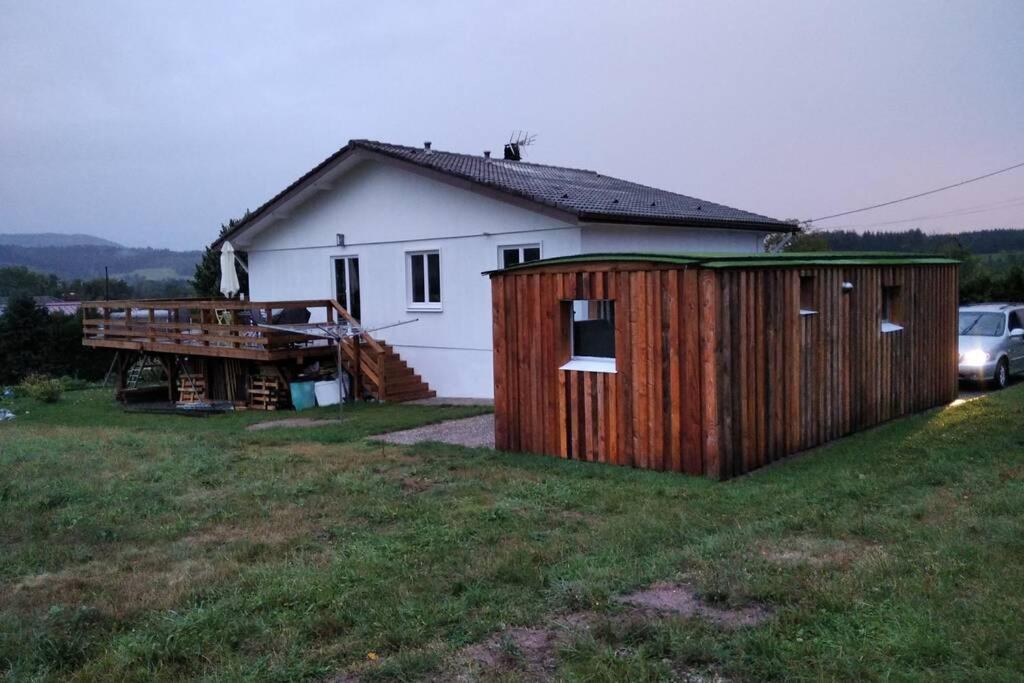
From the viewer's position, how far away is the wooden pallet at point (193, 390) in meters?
22.7

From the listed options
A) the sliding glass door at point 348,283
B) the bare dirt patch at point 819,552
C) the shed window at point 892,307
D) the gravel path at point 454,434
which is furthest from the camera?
the sliding glass door at point 348,283

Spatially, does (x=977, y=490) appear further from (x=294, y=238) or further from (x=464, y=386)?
(x=294, y=238)

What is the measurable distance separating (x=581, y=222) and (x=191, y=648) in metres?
12.1

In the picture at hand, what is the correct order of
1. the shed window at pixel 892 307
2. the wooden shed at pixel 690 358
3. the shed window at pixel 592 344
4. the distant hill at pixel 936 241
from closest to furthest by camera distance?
the wooden shed at pixel 690 358 → the shed window at pixel 592 344 → the shed window at pixel 892 307 → the distant hill at pixel 936 241

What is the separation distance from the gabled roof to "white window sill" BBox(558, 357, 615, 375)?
18.1 feet

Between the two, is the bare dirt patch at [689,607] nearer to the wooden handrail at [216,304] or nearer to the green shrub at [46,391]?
the wooden handrail at [216,304]

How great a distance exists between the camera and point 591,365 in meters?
10.4

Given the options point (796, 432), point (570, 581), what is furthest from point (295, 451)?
point (570, 581)

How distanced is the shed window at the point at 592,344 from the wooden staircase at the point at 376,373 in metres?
8.80

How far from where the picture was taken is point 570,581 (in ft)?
18.1

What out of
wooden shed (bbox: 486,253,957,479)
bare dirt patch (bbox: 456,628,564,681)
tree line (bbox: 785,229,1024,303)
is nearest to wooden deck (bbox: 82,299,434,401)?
wooden shed (bbox: 486,253,957,479)

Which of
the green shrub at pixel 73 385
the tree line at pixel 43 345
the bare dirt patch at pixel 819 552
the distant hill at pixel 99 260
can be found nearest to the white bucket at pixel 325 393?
the bare dirt patch at pixel 819 552

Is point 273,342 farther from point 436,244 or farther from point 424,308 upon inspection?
point 436,244

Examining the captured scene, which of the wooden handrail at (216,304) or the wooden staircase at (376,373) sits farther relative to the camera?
the wooden handrail at (216,304)
